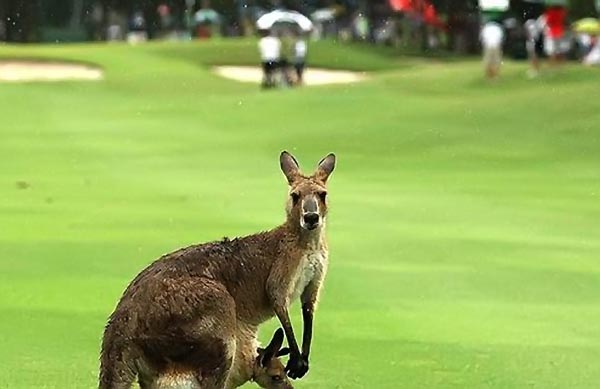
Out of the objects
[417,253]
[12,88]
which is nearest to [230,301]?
[417,253]

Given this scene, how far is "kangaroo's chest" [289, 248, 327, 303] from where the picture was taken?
279 inches

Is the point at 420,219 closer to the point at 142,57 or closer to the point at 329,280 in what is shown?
the point at 329,280

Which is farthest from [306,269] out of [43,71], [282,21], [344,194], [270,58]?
[282,21]

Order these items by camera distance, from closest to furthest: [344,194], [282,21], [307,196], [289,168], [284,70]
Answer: [307,196], [289,168], [344,194], [284,70], [282,21]

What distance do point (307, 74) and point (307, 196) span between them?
47377mm

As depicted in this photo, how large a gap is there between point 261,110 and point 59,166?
456 inches

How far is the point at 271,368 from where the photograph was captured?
23.6 feet

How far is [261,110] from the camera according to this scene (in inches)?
1394

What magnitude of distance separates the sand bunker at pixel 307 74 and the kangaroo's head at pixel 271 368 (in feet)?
144

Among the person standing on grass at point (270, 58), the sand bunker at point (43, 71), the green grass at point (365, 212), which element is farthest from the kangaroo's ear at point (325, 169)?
the sand bunker at point (43, 71)

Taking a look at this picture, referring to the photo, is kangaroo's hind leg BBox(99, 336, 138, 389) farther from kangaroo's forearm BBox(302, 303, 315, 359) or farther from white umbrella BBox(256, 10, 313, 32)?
white umbrella BBox(256, 10, 313, 32)

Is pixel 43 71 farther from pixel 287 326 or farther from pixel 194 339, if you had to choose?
pixel 194 339

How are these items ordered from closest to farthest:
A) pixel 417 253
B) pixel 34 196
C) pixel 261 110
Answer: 1. pixel 417 253
2. pixel 34 196
3. pixel 261 110

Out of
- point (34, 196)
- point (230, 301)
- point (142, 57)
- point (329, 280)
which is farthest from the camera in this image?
point (142, 57)
